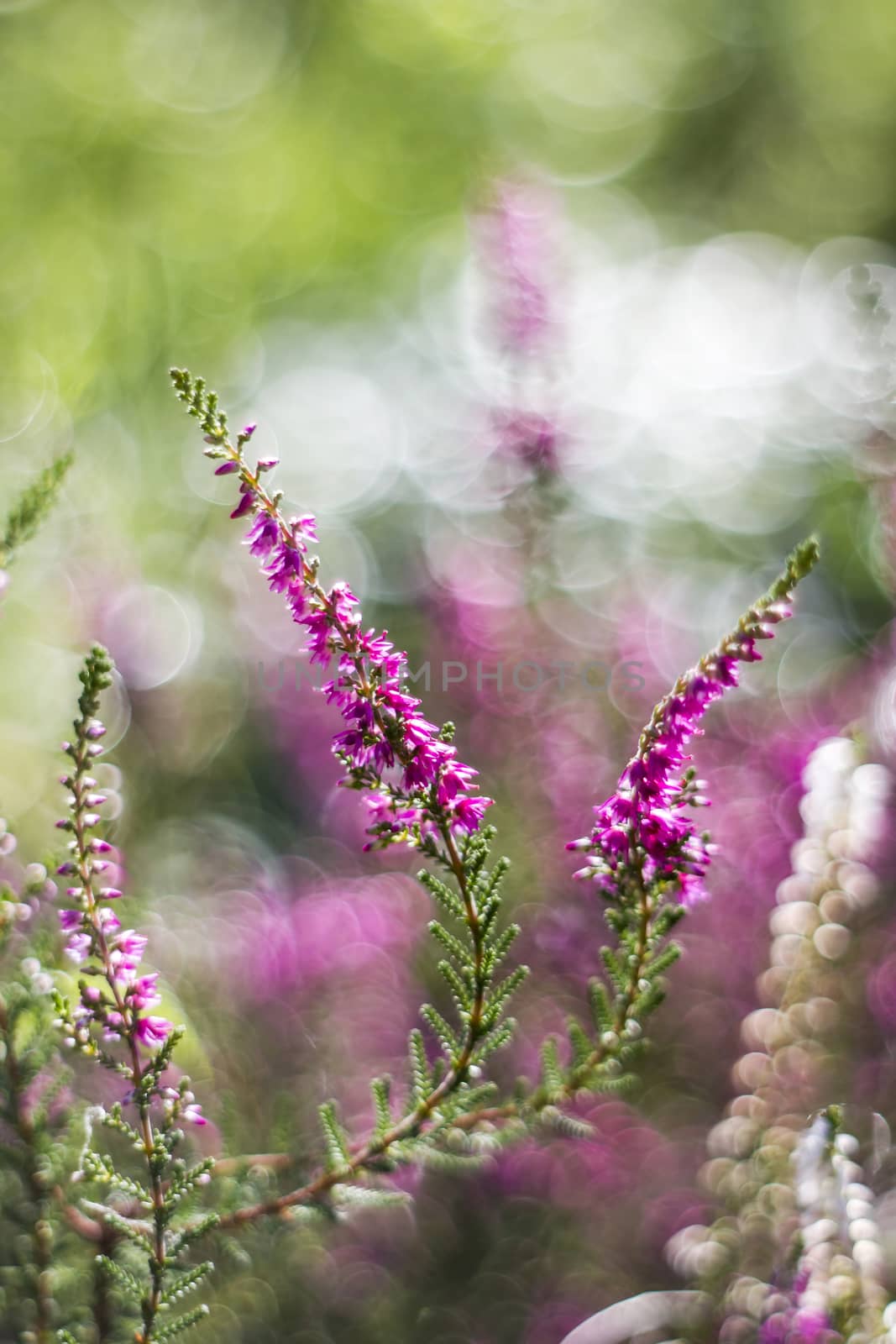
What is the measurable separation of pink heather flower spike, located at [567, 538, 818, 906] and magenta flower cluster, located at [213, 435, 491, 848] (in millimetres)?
101

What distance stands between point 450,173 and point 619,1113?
16.7 feet

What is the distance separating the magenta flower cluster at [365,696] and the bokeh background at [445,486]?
0.44m

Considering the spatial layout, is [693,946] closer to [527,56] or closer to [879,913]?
[879,913]

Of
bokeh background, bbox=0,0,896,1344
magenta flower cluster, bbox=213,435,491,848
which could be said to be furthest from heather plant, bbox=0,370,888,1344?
bokeh background, bbox=0,0,896,1344

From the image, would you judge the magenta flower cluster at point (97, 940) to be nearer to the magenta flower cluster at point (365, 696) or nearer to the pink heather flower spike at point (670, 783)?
the magenta flower cluster at point (365, 696)

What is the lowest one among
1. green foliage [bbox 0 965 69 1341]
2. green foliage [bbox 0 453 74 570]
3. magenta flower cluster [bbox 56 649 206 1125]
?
green foliage [bbox 0 965 69 1341]

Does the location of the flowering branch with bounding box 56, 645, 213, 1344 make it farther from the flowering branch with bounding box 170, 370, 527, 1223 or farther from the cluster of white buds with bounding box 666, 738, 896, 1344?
the cluster of white buds with bounding box 666, 738, 896, 1344

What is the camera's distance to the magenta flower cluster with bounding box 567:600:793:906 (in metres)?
0.70

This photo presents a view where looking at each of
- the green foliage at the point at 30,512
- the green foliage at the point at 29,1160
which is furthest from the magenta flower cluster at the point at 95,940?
the green foliage at the point at 30,512

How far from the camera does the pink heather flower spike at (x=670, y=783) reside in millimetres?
694

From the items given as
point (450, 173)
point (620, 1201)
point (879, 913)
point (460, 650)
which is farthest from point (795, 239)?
point (620, 1201)

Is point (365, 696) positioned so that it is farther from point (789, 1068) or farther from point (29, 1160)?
point (789, 1068)

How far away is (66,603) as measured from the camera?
229 centimetres

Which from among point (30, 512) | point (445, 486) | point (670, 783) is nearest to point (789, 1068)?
point (670, 783)
